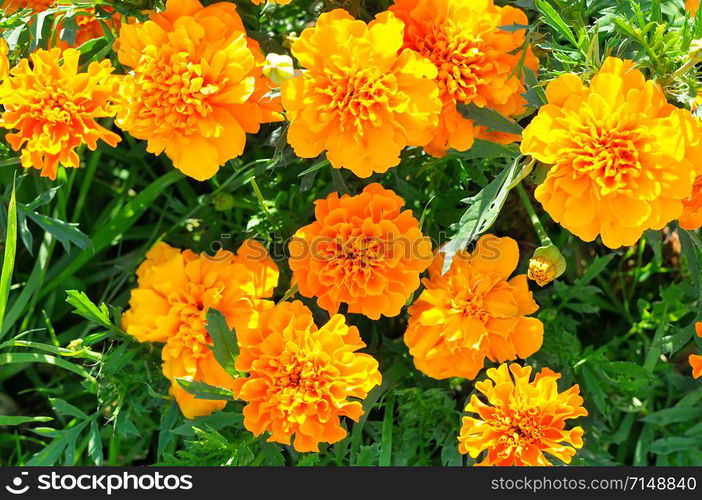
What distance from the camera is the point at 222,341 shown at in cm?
122

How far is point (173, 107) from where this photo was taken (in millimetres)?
1124

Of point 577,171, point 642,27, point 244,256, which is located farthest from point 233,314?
point 642,27

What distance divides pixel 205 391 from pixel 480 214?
1.73 feet

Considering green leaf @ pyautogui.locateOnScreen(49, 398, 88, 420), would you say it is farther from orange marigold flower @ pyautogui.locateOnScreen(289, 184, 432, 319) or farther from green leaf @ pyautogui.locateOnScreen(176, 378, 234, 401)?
orange marigold flower @ pyautogui.locateOnScreen(289, 184, 432, 319)

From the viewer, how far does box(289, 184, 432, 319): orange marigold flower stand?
1.17 meters

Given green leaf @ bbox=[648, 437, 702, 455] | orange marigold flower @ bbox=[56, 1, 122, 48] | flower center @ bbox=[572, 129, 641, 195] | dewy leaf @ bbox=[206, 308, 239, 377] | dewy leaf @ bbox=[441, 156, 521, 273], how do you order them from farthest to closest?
green leaf @ bbox=[648, 437, 702, 455], orange marigold flower @ bbox=[56, 1, 122, 48], dewy leaf @ bbox=[206, 308, 239, 377], dewy leaf @ bbox=[441, 156, 521, 273], flower center @ bbox=[572, 129, 641, 195]

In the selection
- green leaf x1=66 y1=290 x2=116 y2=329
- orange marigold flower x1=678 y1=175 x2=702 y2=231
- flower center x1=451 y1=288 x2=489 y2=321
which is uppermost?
orange marigold flower x1=678 y1=175 x2=702 y2=231

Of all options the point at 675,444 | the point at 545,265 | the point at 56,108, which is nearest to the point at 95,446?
the point at 56,108

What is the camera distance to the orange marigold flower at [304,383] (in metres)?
1.11

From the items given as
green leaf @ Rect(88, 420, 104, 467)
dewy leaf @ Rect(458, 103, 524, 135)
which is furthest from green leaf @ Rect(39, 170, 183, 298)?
dewy leaf @ Rect(458, 103, 524, 135)

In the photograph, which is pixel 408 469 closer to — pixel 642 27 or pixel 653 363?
pixel 653 363

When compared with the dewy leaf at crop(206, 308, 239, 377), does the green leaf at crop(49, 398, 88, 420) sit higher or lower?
lower

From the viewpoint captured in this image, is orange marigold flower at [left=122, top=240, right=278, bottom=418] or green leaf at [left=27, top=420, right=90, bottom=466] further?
green leaf at [left=27, top=420, right=90, bottom=466]

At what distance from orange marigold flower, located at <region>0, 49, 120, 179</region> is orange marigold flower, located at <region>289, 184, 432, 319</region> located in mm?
384
